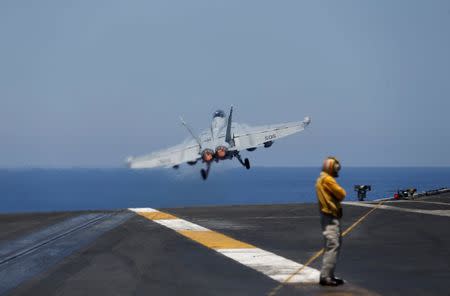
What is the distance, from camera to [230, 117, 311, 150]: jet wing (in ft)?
183

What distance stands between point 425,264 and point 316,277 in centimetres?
316

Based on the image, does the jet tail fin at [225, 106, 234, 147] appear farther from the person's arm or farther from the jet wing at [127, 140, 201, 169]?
the person's arm

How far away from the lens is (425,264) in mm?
13320

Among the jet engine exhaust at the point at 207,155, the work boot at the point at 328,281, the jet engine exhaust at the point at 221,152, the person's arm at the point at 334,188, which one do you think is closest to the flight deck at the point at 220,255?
the work boot at the point at 328,281

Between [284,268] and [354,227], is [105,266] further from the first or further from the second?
[354,227]

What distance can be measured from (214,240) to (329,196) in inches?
289

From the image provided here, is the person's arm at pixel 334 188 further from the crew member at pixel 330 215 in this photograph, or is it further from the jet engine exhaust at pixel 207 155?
the jet engine exhaust at pixel 207 155

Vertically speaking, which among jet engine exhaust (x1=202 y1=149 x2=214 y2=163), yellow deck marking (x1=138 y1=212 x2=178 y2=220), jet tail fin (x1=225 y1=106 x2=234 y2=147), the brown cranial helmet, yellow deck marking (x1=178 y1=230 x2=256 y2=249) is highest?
jet tail fin (x1=225 y1=106 x2=234 y2=147)

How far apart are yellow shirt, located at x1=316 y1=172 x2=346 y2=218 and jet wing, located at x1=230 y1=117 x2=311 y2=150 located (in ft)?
143

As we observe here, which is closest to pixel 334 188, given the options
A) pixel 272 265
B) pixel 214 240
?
pixel 272 265

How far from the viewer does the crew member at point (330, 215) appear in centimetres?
1097

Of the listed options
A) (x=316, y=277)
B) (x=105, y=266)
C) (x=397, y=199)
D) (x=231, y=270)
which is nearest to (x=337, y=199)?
(x=316, y=277)

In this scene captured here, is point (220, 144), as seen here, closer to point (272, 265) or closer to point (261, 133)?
point (261, 133)

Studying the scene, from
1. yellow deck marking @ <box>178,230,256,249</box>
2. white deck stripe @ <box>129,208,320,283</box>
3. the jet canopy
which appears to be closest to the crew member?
white deck stripe @ <box>129,208,320,283</box>
